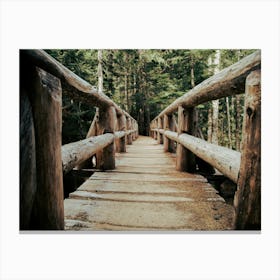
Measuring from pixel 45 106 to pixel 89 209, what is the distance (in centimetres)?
76

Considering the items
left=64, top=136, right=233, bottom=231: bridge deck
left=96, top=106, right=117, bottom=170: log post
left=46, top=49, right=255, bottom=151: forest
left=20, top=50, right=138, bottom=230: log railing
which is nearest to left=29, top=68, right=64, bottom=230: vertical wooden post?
left=20, top=50, right=138, bottom=230: log railing

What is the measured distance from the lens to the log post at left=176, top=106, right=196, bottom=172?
7.45 feet

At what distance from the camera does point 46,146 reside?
85 centimetres

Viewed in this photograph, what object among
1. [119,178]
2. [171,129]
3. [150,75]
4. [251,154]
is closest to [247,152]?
[251,154]

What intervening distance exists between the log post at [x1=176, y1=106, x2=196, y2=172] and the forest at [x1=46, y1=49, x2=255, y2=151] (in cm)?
44

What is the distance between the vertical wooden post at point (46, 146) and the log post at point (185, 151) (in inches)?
61.1

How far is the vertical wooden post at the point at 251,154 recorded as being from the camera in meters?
0.90

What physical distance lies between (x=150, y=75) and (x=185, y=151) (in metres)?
2.40

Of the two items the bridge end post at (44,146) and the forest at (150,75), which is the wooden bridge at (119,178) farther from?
the forest at (150,75)

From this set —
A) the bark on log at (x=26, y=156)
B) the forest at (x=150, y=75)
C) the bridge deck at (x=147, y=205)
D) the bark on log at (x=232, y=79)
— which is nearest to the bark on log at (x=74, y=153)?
the bark on log at (x=26, y=156)

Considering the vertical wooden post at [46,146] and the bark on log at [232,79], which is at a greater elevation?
the bark on log at [232,79]

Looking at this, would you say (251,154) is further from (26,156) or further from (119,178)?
(119,178)

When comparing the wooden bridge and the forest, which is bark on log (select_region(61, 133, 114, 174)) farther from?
the forest
